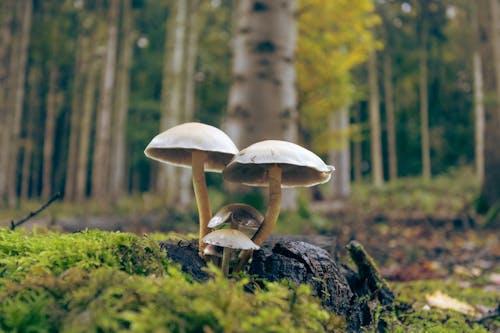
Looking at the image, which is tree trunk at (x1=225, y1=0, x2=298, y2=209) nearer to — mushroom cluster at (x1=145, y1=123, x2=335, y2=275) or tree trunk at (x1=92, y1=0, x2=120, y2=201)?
mushroom cluster at (x1=145, y1=123, x2=335, y2=275)

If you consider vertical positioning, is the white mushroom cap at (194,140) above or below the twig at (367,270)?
above

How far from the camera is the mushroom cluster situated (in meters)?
1.76

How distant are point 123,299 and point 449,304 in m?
2.40

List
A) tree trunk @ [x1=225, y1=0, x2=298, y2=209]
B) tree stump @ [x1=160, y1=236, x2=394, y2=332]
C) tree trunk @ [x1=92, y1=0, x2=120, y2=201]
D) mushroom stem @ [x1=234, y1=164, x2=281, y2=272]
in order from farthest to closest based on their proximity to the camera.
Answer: tree trunk @ [x1=92, y1=0, x2=120, y2=201] → tree trunk @ [x1=225, y1=0, x2=298, y2=209] → mushroom stem @ [x1=234, y1=164, x2=281, y2=272] → tree stump @ [x1=160, y1=236, x2=394, y2=332]

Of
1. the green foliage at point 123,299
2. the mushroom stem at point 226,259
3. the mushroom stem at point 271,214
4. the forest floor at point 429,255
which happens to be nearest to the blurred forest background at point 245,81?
the forest floor at point 429,255

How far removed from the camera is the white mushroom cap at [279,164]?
5.77 feet

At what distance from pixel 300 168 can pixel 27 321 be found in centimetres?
147

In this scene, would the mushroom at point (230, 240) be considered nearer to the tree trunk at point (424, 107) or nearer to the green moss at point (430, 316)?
the green moss at point (430, 316)

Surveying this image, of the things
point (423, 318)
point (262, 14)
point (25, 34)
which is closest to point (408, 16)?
point (25, 34)

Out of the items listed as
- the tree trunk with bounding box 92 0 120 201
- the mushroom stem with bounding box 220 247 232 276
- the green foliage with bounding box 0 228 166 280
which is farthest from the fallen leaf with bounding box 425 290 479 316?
the tree trunk with bounding box 92 0 120 201

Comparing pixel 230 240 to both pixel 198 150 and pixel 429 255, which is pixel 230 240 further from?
pixel 429 255

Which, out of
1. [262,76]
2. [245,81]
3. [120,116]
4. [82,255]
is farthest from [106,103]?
[82,255]

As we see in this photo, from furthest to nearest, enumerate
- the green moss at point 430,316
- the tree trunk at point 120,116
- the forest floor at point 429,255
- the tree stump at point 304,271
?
the tree trunk at point 120,116
the forest floor at point 429,255
the green moss at point 430,316
the tree stump at point 304,271

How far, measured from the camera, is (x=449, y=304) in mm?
2861
